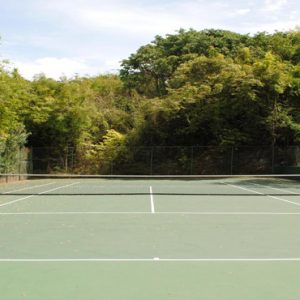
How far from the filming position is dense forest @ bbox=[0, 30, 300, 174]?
31.3m

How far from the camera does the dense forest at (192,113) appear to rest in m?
31.3

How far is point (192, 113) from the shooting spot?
107 ft
